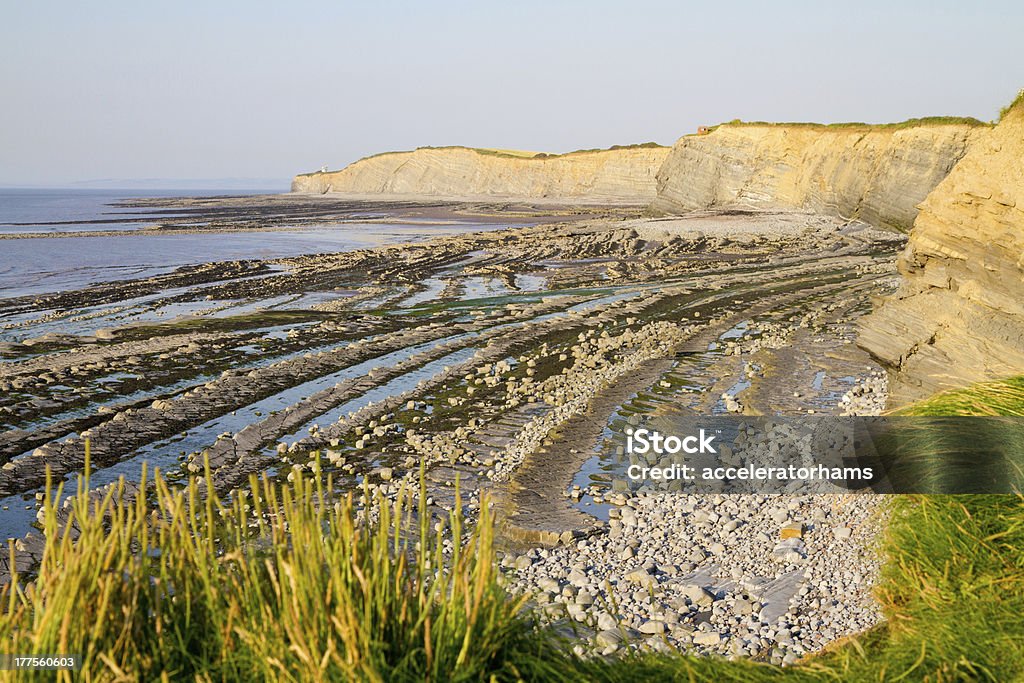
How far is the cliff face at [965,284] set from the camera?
1037cm

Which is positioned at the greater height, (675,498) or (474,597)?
(474,597)

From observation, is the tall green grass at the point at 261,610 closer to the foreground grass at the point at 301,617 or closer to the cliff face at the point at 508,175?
the foreground grass at the point at 301,617

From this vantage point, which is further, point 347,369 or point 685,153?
point 685,153

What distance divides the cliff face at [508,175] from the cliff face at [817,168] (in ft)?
106

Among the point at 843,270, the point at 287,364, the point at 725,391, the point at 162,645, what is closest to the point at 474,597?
the point at 162,645

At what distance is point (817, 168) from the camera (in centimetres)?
6041

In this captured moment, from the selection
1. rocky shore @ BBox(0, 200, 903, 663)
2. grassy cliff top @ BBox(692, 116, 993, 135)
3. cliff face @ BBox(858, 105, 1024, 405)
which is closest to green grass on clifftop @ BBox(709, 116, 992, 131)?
grassy cliff top @ BBox(692, 116, 993, 135)

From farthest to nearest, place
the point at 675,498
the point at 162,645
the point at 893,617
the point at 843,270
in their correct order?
the point at 843,270 → the point at 675,498 → the point at 893,617 → the point at 162,645

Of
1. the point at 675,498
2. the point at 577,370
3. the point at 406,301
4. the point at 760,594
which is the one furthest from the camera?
the point at 406,301

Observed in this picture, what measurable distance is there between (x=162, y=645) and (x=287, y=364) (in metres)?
15.9

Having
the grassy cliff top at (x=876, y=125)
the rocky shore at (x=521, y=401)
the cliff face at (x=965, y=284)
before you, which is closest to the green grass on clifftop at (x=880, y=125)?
the grassy cliff top at (x=876, y=125)

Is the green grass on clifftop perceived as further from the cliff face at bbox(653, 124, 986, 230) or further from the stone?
the stone

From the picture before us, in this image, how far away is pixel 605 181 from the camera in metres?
112

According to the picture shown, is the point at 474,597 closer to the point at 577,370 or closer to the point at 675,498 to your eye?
the point at 675,498
